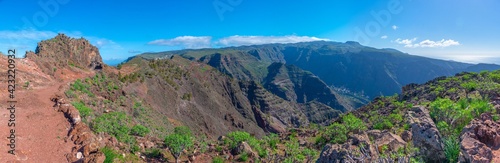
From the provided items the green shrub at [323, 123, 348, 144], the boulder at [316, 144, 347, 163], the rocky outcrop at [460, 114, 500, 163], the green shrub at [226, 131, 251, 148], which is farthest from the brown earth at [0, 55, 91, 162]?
the green shrub at [323, 123, 348, 144]

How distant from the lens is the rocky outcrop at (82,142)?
1634 centimetres

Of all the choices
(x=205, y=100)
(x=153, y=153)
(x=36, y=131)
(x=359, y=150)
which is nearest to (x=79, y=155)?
(x=153, y=153)

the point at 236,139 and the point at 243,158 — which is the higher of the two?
the point at 236,139

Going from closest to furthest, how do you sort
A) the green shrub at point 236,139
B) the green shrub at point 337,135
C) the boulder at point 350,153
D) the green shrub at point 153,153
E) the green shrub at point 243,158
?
the boulder at point 350,153 → the green shrub at point 153,153 → the green shrub at point 243,158 → the green shrub at point 236,139 → the green shrub at point 337,135

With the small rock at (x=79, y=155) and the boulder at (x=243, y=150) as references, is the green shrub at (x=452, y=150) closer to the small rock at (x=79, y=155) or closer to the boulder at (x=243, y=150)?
the boulder at (x=243, y=150)

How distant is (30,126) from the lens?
22391mm

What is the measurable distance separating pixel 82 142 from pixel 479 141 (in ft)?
73.8

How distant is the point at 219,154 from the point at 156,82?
61.0 m

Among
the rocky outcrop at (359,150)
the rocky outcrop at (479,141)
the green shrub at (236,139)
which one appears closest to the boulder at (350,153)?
the rocky outcrop at (359,150)

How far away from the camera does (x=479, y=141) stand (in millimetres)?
13789

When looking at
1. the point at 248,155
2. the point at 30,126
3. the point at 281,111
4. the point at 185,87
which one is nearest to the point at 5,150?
the point at 30,126

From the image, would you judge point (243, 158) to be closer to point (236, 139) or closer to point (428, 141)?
point (236, 139)

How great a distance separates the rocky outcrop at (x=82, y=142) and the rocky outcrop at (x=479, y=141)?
17.5m

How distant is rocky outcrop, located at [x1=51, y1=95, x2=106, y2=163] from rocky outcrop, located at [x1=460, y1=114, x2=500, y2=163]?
57.4 feet
